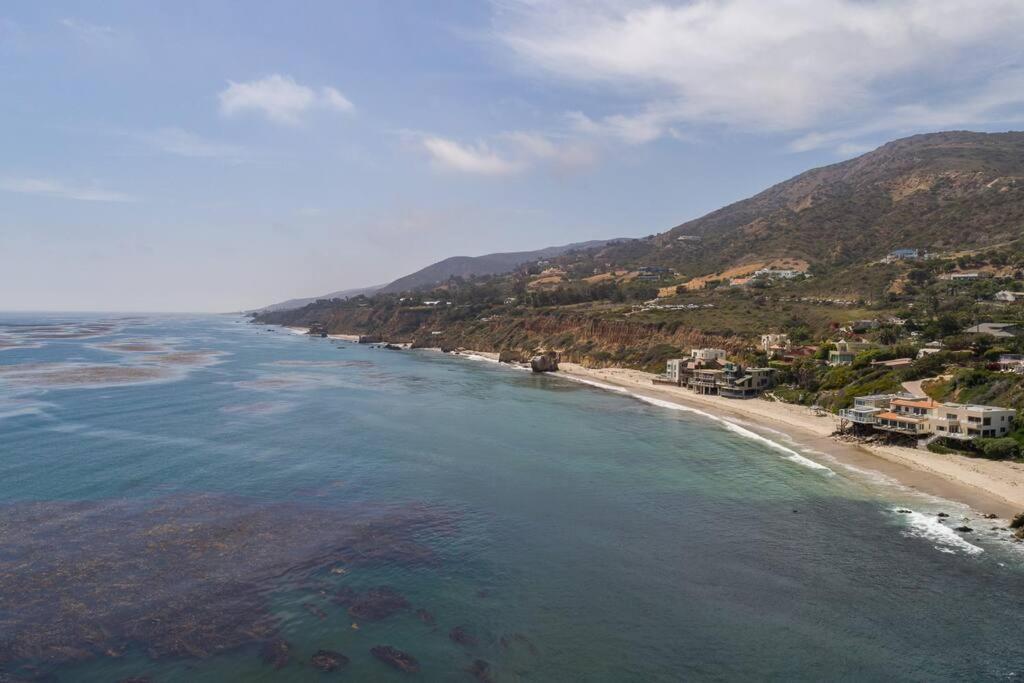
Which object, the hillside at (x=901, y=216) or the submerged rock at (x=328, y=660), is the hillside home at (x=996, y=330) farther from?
the submerged rock at (x=328, y=660)

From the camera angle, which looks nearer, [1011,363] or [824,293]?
[1011,363]

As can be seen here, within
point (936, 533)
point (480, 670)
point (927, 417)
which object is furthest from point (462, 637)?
point (927, 417)

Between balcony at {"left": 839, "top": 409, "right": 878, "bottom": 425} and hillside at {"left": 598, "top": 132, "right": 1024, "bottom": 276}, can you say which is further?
hillside at {"left": 598, "top": 132, "right": 1024, "bottom": 276}

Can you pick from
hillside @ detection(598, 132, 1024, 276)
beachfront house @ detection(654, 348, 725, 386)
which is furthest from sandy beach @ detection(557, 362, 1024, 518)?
hillside @ detection(598, 132, 1024, 276)

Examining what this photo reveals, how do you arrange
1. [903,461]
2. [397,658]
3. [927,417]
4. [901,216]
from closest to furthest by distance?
1. [397,658]
2. [903,461]
3. [927,417]
4. [901,216]

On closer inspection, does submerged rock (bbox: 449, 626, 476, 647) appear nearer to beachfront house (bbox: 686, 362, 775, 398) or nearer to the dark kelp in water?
the dark kelp in water

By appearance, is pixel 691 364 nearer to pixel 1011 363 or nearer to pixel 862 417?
pixel 862 417

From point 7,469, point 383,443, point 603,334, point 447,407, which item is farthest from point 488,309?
point 7,469
